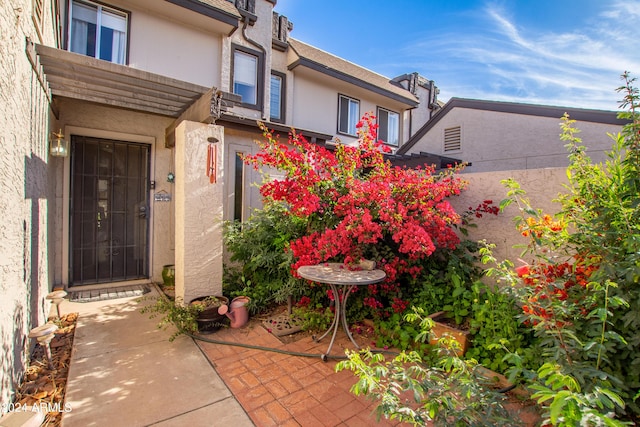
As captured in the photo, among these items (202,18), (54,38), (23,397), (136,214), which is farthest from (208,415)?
(202,18)

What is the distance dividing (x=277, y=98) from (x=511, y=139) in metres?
6.61

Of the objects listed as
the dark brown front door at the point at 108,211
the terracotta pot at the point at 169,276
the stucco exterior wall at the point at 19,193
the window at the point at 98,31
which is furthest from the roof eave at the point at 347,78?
the terracotta pot at the point at 169,276

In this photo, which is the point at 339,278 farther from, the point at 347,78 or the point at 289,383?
the point at 347,78

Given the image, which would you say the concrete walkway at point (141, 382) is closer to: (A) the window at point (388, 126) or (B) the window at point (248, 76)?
(B) the window at point (248, 76)

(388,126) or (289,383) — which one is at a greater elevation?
(388,126)

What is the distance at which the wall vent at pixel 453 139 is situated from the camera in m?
9.91

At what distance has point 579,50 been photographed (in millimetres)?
6043

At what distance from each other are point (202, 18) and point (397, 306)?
6.96 meters

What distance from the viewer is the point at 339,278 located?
10.5ft

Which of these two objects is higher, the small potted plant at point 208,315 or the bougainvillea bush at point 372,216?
the bougainvillea bush at point 372,216

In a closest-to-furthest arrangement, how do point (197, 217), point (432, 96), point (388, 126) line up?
point (197, 217)
point (388, 126)
point (432, 96)

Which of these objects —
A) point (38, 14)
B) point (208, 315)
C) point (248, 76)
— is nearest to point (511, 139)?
point (248, 76)

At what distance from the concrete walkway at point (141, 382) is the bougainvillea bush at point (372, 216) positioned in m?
1.59

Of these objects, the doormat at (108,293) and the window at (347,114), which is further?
the window at (347,114)
